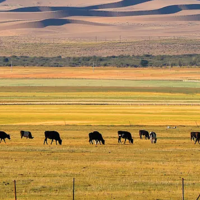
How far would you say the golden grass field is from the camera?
744 inches

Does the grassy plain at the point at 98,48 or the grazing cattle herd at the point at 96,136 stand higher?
the grassy plain at the point at 98,48

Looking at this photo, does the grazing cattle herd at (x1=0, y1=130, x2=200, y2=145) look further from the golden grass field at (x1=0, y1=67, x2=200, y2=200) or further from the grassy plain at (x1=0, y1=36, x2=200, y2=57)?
the grassy plain at (x1=0, y1=36, x2=200, y2=57)

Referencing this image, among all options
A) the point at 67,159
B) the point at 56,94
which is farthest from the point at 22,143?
the point at 56,94

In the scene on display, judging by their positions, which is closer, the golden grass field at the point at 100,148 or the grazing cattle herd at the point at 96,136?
the golden grass field at the point at 100,148

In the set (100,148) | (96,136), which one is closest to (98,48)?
(96,136)

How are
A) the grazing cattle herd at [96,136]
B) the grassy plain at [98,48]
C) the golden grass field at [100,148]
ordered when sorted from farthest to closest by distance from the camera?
the grassy plain at [98,48] → the grazing cattle herd at [96,136] → the golden grass field at [100,148]

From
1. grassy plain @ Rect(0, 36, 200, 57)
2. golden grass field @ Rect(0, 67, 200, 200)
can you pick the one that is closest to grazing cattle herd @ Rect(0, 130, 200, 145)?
golden grass field @ Rect(0, 67, 200, 200)

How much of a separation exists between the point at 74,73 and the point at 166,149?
73683 millimetres

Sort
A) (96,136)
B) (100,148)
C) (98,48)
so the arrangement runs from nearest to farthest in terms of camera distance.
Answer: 1. (100,148)
2. (96,136)
3. (98,48)

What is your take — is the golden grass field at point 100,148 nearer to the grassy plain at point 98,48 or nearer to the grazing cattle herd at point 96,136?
the grazing cattle herd at point 96,136

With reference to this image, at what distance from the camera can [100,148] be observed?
28000 mm

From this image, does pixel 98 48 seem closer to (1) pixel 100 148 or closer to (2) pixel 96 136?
(2) pixel 96 136

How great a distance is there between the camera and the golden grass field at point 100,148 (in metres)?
18.9

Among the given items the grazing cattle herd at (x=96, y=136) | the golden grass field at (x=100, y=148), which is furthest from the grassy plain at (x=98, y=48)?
Answer: the grazing cattle herd at (x=96, y=136)
